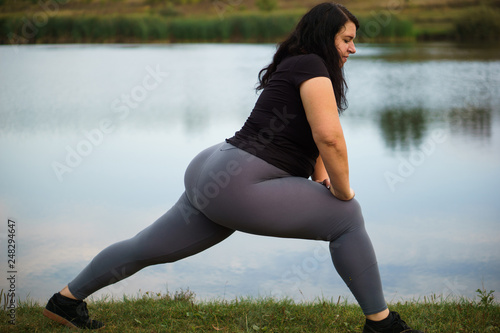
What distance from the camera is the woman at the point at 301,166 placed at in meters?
1.61

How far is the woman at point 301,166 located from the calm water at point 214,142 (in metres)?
1.03

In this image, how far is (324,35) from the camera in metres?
1.68

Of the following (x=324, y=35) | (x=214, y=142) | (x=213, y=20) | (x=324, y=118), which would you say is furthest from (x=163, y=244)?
(x=213, y=20)

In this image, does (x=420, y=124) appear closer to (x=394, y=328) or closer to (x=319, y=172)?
(x=319, y=172)

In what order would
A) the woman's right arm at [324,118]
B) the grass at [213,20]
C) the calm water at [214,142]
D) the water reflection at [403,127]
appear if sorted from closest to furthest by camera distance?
the woman's right arm at [324,118], the calm water at [214,142], the water reflection at [403,127], the grass at [213,20]

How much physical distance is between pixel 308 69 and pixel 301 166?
30 cm

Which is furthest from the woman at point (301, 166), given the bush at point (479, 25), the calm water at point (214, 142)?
the bush at point (479, 25)

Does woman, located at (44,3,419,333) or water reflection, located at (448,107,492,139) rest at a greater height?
water reflection, located at (448,107,492,139)

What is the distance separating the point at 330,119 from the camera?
157cm

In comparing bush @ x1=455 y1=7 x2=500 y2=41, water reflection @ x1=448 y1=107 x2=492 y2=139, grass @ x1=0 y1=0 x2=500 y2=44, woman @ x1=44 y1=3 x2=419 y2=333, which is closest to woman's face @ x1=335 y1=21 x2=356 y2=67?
woman @ x1=44 y1=3 x2=419 y2=333

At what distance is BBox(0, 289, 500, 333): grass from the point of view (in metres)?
2.03

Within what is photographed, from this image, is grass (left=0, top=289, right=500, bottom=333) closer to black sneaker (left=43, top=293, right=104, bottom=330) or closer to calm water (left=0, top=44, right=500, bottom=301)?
black sneaker (left=43, top=293, right=104, bottom=330)

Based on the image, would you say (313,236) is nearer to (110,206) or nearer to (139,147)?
(110,206)

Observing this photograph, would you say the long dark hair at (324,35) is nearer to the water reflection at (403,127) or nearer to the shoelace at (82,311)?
the shoelace at (82,311)
